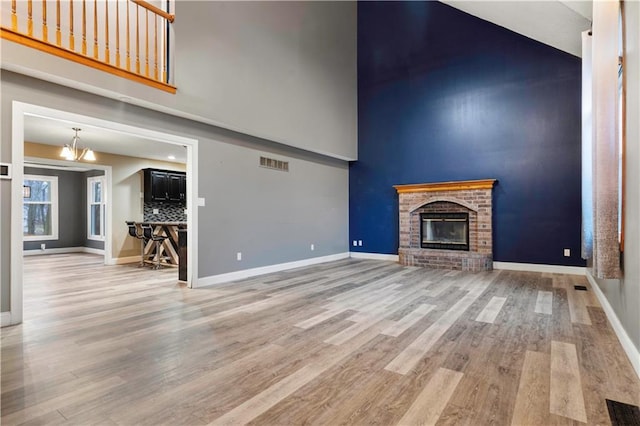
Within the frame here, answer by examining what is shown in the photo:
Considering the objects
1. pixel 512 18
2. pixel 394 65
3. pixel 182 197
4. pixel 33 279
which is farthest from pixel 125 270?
pixel 512 18

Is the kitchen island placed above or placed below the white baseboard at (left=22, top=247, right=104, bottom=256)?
above

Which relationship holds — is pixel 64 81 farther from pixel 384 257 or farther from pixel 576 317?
pixel 384 257

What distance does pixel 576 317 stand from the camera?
3268 millimetres

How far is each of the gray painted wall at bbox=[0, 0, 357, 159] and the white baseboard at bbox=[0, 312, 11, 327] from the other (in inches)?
90.5

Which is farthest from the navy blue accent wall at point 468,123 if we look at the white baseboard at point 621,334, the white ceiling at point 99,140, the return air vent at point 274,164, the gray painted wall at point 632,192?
the white ceiling at point 99,140

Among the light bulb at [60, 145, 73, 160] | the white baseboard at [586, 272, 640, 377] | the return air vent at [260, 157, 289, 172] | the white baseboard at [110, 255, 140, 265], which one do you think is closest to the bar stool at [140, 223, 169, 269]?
the white baseboard at [110, 255, 140, 265]

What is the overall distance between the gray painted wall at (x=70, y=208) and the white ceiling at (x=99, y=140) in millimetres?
3670

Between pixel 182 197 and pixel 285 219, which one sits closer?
pixel 285 219

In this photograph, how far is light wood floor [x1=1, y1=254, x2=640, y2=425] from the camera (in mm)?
Result: 1746

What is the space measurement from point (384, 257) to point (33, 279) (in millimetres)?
6498

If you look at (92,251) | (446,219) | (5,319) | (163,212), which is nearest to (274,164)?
(446,219)

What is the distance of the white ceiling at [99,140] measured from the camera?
537 cm

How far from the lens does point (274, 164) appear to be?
6113 millimetres

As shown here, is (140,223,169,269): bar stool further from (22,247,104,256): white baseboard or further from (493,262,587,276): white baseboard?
(493,262,587,276): white baseboard
